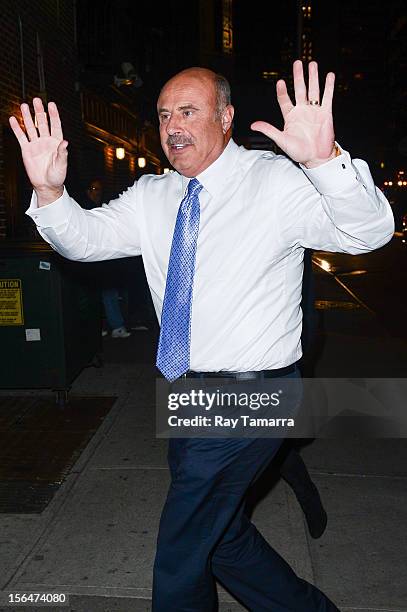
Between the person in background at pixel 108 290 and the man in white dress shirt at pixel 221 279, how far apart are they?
5.65m

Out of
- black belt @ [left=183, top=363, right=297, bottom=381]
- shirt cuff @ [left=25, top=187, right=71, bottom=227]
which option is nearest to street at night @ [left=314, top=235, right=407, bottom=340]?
black belt @ [left=183, top=363, right=297, bottom=381]

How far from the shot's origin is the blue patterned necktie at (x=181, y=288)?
2.51 meters

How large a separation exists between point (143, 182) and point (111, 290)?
5861mm

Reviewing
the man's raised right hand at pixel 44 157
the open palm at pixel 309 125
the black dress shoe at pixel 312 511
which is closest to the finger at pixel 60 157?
the man's raised right hand at pixel 44 157

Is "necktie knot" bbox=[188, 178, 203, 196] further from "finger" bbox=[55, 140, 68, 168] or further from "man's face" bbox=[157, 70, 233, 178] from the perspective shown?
"finger" bbox=[55, 140, 68, 168]

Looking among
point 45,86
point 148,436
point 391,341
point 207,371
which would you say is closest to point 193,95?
point 207,371

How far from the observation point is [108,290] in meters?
8.57

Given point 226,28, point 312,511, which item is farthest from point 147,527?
point 226,28

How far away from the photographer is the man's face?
2482 millimetres

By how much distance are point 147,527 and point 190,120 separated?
2.41m

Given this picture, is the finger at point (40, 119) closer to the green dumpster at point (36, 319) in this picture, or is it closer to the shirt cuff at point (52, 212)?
the shirt cuff at point (52, 212)

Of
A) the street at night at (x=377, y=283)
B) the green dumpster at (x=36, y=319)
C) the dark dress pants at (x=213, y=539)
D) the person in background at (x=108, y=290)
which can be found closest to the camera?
the dark dress pants at (x=213, y=539)

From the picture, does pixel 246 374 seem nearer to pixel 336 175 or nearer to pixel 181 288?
pixel 181 288

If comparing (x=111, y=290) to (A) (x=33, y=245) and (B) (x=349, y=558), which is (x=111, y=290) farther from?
(B) (x=349, y=558)
